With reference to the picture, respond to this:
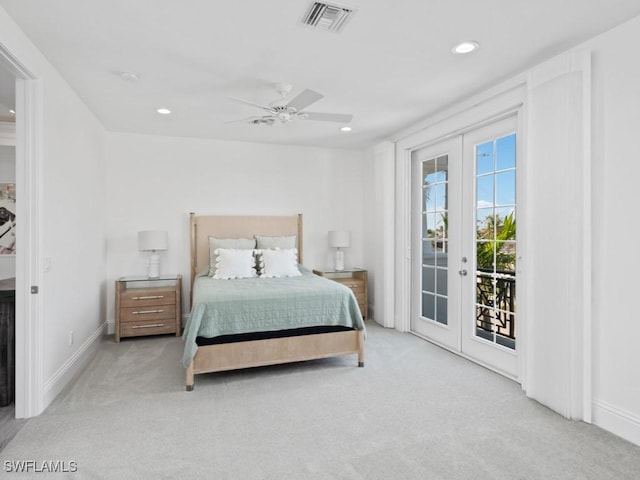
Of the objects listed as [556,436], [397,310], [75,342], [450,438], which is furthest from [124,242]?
[556,436]

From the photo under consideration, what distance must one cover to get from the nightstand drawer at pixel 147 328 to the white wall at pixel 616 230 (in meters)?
4.20

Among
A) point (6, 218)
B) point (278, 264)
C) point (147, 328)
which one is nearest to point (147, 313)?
point (147, 328)

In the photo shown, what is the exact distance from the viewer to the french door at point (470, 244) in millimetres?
3420

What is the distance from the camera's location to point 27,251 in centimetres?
259

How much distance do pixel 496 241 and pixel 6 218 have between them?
5646 mm

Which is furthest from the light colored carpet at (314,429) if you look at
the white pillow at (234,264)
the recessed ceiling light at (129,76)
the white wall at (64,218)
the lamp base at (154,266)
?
the recessed ceiling light at (129,76)

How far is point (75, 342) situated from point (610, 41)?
4.80 metres

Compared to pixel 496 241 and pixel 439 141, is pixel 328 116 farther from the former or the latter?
pixel 496 241

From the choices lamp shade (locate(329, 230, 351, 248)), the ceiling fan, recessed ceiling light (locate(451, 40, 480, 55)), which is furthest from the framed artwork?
recessed ceiling light (locate(451, 40, 480, 55))

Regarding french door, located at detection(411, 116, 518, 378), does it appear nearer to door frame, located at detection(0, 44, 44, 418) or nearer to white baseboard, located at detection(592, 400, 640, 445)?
white baseboard, located at detection(592, 400, 640, 445)

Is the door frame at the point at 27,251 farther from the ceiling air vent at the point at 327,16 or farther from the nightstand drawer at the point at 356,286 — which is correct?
the nightstand drawer at the point at 356,286

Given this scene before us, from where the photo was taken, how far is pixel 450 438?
7.66 ft

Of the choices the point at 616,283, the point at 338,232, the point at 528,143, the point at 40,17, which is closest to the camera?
the point at 40,17

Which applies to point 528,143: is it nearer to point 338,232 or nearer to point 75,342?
point 338,232
